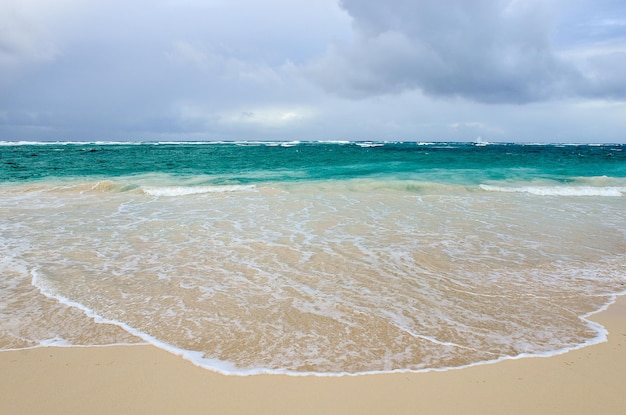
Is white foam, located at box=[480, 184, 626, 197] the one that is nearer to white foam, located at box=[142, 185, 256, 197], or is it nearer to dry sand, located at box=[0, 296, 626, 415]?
white foam, located at box=[142, 185, 256, 197]

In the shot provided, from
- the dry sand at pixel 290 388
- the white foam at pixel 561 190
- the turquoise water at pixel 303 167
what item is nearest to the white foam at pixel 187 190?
the turquoise water at pixel 303 167

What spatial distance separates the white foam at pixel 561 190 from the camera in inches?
724

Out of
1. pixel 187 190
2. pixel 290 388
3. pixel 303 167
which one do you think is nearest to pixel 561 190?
pixel 303 167

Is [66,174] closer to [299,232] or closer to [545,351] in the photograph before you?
[299,232]

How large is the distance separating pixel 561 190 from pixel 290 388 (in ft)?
67.1

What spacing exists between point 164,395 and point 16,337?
2.14 metres

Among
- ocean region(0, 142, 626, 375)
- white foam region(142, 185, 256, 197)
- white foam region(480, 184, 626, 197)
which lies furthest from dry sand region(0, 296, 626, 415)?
white foam region(480, 184, 626, 197)

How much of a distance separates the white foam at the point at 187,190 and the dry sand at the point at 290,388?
45.7 ft

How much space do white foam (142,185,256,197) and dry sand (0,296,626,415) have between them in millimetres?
13935

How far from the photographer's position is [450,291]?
5.54 meters

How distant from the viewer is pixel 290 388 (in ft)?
10.9

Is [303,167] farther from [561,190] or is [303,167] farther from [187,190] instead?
[561,190]

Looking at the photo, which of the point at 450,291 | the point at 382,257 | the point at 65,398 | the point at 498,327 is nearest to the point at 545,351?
the point at 498,327

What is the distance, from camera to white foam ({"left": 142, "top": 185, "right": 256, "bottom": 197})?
57.2 ft
